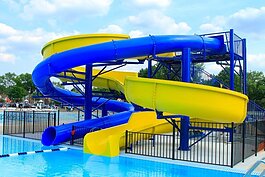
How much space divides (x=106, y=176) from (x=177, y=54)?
32.6ft

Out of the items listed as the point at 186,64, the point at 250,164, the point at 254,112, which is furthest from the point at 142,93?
the point at 254,112

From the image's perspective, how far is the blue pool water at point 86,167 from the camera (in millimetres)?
10344

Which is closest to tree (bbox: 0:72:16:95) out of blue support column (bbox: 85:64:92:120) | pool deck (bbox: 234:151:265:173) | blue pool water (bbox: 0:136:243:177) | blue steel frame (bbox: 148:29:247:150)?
blue support column (bbox: 85:64:92:120)

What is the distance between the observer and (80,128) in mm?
16469

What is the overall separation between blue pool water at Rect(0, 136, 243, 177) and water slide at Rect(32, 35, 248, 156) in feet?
4.02

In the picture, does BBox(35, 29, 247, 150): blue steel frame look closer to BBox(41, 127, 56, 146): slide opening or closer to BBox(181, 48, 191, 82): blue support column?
BBox(181, 48, 191, 82): blue support column

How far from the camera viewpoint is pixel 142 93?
11.5m

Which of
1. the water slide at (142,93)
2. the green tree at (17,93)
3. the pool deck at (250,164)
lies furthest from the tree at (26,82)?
the pool deck at (250,164)

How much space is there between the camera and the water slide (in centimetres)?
1120

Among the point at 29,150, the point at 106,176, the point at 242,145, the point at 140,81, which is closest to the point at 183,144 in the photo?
the point at 242,145

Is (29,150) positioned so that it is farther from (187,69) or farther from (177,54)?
(177,54)

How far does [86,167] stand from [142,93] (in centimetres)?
315

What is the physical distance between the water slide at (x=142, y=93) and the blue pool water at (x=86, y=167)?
4.02ft

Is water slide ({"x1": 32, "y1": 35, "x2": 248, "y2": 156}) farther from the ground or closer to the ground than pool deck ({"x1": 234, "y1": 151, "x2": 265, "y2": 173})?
farther from the ground
